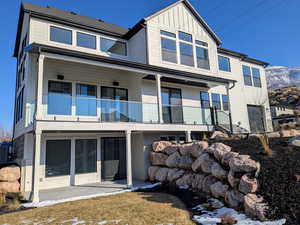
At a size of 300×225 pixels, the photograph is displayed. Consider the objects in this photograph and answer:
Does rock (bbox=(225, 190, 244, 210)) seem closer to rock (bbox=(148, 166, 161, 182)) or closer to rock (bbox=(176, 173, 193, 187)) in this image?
rock (bbox=(176, 173, 193, 187))

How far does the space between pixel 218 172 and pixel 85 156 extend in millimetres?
6755

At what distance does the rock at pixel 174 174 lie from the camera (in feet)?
27.2

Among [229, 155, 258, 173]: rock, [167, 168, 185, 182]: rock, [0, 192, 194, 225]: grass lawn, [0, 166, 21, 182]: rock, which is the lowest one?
[0, 192, 194, 225]: grass lawn

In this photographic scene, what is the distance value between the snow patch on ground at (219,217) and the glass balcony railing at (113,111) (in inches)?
220

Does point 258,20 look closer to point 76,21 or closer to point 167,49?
point 167,49

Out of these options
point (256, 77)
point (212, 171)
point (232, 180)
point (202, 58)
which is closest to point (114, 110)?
point (212, 171)

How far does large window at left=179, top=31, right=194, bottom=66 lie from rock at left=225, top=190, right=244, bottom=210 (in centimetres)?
898

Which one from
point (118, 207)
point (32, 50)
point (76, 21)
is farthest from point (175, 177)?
point (76, 21)

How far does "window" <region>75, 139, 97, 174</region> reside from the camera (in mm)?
10102

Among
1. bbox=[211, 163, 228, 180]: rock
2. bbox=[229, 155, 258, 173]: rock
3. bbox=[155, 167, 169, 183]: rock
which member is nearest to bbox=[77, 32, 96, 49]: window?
bbox=[155, 167, 169, 183]: rock

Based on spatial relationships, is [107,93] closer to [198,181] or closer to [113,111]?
[113,111]

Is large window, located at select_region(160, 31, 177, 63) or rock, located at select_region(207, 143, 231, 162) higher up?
large window, located at select_region(160, 31, 177, 63)

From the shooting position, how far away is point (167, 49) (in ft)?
41.0

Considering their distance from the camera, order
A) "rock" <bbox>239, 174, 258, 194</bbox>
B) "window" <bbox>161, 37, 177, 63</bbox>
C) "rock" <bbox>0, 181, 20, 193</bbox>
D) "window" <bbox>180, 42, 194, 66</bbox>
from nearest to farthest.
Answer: "rock" <bbox>239, 174, 258, 194</bbox> → "rock" <bbox>0, 181, 20, 193</bbox> → "window" <bbox>161, 37, 177, 63</bbox> → "window" <bbox>180, 42, 194, 66</bbox>
